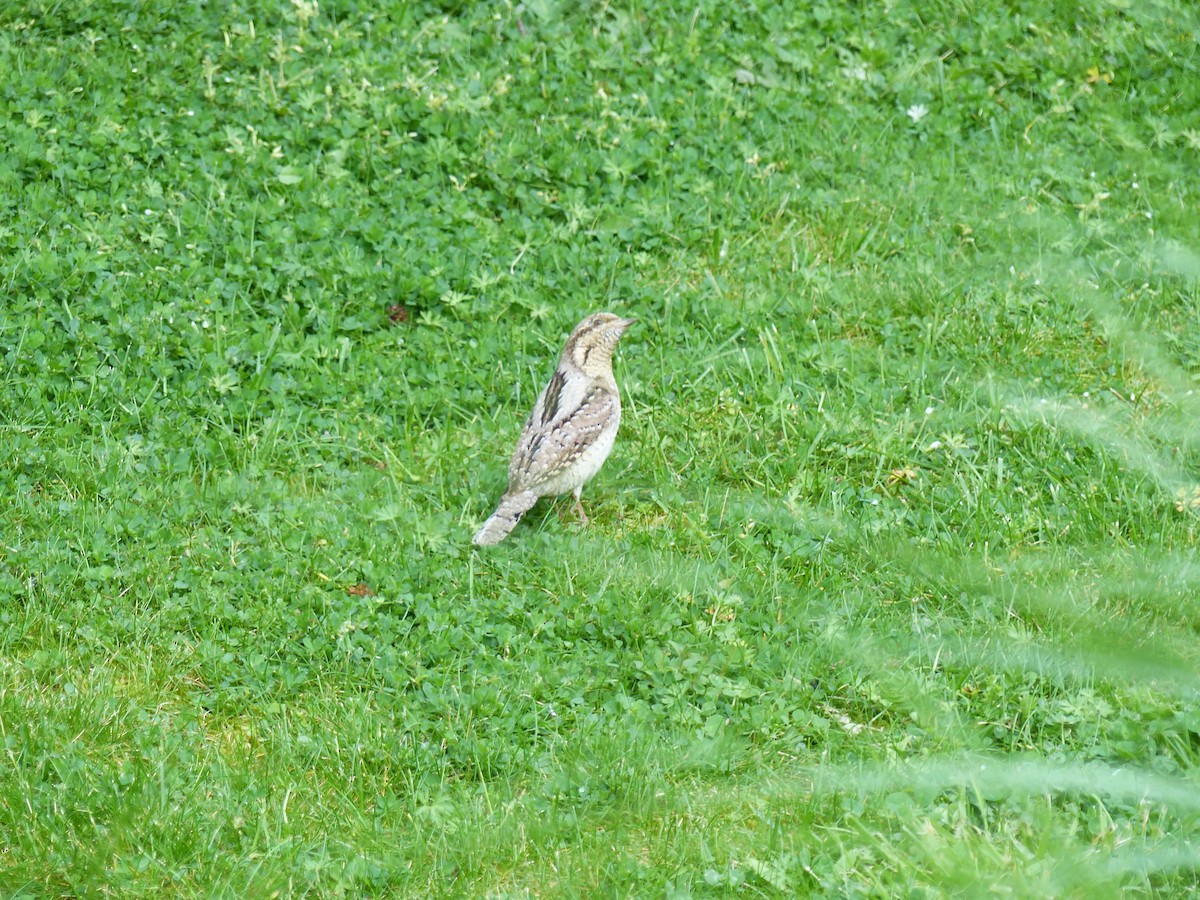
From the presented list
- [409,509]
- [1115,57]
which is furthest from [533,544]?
[1115,57]

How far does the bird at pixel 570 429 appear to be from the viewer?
647 cm

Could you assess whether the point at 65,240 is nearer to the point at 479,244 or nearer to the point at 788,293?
the point at 479,244

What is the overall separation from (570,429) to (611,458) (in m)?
0.63

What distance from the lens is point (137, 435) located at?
6898 mm

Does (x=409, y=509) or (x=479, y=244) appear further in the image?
(x=479, y=244)

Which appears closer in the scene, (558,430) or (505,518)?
(505,518)

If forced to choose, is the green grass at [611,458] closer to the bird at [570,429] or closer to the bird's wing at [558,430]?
the bird at [570,429]

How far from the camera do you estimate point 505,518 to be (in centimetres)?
644

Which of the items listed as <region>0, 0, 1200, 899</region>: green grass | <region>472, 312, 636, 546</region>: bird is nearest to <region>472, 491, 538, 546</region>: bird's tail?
<region>472, 312, 636, 546</region>: bird

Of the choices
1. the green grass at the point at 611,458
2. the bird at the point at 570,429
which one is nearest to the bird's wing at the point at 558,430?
the bird at the point at 570,429

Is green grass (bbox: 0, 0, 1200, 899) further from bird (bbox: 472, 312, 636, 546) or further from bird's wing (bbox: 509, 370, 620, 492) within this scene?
bird's wing (bbox: 509, 370, 620, 492)

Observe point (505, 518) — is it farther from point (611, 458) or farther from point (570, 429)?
point (611, 458)

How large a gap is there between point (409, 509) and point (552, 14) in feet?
16.3

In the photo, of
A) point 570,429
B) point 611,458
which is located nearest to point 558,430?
point 570,429
